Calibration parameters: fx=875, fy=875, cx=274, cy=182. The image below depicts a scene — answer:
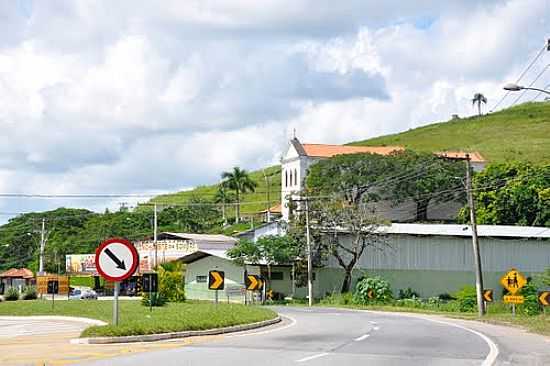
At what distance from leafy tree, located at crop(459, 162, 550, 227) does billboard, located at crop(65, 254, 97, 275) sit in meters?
38.8

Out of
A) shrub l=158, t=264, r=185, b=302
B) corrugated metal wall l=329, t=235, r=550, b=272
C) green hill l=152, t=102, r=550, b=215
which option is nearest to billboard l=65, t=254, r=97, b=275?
corrugated metal wall l=329, t=235, r=550, b=272

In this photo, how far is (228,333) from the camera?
2478 centimetres

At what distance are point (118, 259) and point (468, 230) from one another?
63016 mm

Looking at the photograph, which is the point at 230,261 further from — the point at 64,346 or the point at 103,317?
the point at 64,346

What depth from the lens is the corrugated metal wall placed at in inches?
2968

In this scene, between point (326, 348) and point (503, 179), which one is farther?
point (503, 179)

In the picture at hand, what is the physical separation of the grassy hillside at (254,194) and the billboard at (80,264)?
152 feet

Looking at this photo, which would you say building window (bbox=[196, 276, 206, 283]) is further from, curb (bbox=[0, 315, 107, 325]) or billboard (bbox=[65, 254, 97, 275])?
curb (bbox=[0, 315, 107, 325])

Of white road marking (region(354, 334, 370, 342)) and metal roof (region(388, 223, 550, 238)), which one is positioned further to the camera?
metal roof (region(388, 223, 550, 238))

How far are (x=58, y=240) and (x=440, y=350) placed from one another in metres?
109

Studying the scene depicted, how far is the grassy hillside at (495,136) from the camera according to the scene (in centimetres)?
14612

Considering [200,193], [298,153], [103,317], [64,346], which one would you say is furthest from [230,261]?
[200,193]

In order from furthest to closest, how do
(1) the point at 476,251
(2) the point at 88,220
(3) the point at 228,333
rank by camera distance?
(2) the point at 88,220 < (1) the point at 476,251 < (3) the point at 228,333

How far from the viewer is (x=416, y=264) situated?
2982 inches
